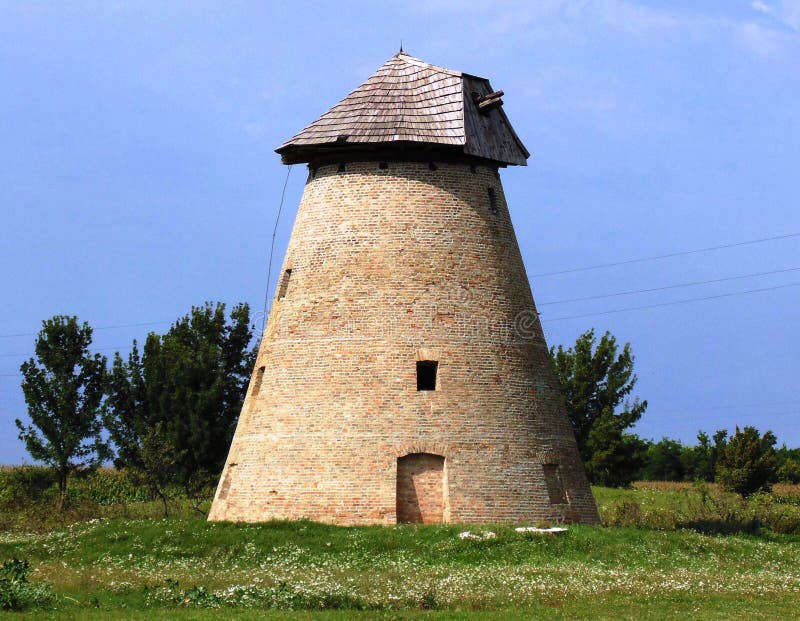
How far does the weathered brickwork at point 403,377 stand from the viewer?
24484mm

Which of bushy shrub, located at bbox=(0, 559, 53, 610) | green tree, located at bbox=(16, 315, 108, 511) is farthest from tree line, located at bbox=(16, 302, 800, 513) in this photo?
bushy shrub, located at bbox=(0, 559, 53, 610)

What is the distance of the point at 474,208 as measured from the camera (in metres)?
26.7

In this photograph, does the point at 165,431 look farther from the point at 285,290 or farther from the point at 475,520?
the point at 475,520

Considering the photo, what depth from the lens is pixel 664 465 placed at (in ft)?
236

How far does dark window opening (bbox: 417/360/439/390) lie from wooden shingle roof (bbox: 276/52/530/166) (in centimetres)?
470

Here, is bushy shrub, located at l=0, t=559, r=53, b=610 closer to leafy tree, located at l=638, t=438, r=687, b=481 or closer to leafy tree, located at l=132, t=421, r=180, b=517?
leafy tree, located at l=132, t=421, r=180, b=517

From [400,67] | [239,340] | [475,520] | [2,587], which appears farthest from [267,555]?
[239,340]

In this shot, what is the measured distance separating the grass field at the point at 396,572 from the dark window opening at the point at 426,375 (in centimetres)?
326

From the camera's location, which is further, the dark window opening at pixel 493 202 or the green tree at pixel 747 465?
the green tree at pixel 747 465

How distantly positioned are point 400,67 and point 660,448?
4987 cm

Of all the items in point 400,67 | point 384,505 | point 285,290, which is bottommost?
point 384,505

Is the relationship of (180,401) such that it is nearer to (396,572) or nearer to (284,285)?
(284,285)

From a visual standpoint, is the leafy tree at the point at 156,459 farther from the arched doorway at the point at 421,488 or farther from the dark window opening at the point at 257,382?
the arched doorway at the point at 421,488

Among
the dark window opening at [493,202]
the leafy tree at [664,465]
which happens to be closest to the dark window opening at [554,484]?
the dark window opening at [493,202]
